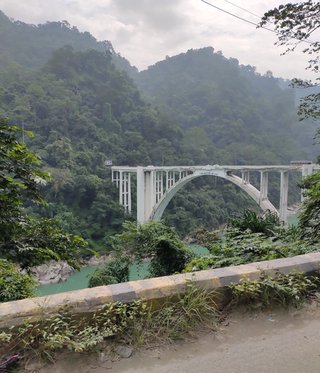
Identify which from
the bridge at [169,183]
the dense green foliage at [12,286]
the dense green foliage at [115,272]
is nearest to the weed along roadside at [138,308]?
the dense green foliage at [12,286]

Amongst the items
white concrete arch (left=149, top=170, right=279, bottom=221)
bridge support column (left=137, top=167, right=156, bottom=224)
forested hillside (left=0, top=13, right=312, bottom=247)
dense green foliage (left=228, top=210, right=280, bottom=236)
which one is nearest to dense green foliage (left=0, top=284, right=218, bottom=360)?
dense green foliage (left=228, top=210, right=280, bottom=236)

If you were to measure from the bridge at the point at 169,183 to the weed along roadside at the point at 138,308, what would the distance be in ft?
42.9

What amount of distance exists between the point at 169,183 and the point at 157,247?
43.7ft

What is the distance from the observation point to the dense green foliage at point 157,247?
230 inches

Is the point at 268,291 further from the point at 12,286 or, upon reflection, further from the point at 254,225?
the point at 12,286

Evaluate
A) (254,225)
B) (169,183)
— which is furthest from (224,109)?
(254,225)

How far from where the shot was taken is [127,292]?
4.91 ft

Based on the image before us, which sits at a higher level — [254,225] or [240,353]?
[240,353]

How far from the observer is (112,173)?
76.1 feet

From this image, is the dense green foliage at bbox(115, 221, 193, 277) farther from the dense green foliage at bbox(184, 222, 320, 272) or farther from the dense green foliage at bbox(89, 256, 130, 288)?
the dense green foliage at bbox(184, 222, 320, 272)

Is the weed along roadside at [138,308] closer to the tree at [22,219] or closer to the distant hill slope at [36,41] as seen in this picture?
the tree at [22,219]

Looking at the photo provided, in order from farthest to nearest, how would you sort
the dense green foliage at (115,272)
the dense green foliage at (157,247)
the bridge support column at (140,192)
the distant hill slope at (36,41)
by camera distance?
the distant hill slope at (36,41) < the bridge support column at (140,192) < the dense green foliage at (115,272) < the dense green foliage at (157,247)

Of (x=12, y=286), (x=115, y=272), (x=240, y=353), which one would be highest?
(x=240, y=353)

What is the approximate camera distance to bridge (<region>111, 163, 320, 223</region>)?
1480 centimetres
